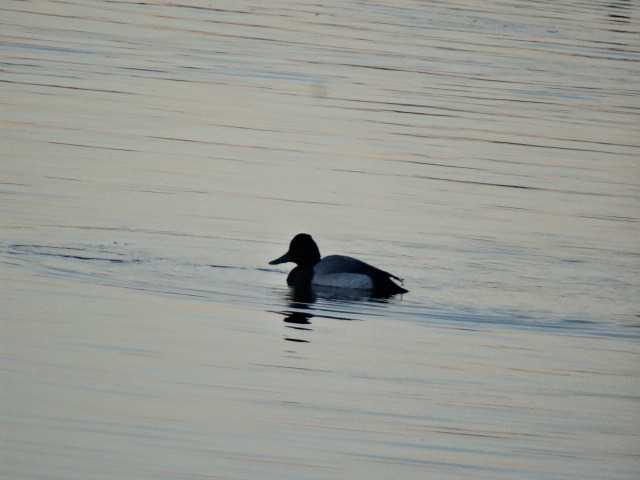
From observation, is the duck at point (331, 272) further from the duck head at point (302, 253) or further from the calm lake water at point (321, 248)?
the calm lake water at point (321, 248)

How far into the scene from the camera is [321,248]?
15.3 metres

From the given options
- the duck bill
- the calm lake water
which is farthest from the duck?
the calm lake water

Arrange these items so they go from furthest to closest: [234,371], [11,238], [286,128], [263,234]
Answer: [286,128], [263,234], [11,238], [234,371]

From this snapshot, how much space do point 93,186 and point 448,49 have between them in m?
14.4

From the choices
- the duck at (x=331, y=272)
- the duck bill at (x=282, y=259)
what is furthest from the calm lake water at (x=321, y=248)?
the duck at (x=331, y=272)

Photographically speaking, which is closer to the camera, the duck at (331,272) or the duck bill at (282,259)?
the duck at (331,272)

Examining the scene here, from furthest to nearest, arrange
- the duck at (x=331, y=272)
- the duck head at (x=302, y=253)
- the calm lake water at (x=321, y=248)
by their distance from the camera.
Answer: the duck head at (x=302, y=253)
the duck at (x=331, y=272)
the calm lake water at (x=321, y=248)

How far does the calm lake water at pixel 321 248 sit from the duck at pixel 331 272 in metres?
0.21

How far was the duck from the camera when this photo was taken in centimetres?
1342

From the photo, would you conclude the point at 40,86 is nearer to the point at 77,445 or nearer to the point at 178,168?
the point at 178,168

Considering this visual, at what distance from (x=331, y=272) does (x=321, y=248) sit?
1.50 metres

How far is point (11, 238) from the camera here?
13812 mm

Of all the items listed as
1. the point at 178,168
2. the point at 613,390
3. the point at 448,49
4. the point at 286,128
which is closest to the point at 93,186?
the point at 178,168

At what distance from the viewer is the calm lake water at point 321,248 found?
902 cm
